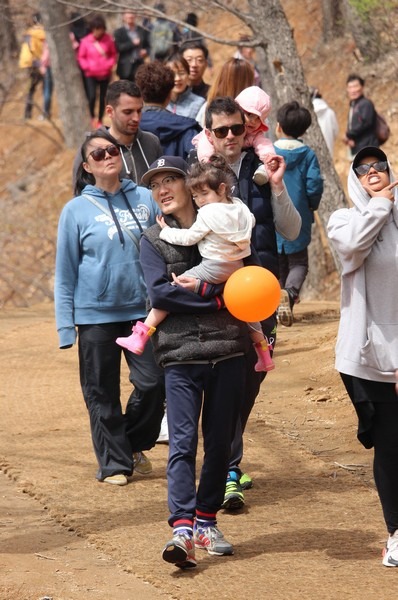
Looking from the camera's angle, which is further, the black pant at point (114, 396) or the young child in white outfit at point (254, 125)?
the black pant at point (114, 396)

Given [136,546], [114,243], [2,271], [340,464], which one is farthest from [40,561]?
[2,271]

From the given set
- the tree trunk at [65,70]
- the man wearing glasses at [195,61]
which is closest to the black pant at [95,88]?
the tree trunk at [65,70]

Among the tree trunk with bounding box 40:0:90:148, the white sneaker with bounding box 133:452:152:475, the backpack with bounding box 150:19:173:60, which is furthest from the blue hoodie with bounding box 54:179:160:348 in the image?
the tree trunk with bounding box 40:0:90:148

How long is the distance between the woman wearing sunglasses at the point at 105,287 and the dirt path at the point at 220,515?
433mm

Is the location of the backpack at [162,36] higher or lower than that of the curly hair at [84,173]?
higher

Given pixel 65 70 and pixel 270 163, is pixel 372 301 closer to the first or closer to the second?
pixel 270 163

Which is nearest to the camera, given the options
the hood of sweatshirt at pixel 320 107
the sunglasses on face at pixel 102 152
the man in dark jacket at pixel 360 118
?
the sunglasses on face at pixel 102 152

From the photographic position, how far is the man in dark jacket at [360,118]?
656 inches

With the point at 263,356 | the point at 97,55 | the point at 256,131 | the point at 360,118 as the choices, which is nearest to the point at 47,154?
the point at 97,55

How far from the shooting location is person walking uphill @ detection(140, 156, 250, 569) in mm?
5426

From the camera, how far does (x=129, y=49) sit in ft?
68.2

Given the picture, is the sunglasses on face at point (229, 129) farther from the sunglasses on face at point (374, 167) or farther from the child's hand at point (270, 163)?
the sunglasses on face at point (374, 167)

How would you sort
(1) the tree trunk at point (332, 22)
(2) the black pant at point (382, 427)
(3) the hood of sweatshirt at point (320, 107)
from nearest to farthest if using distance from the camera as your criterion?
(2) the black pant at point (382, 427) < (3) the hood of sweatshirt at point (320, 107) < (1) the tree trunk at point (332, 22)

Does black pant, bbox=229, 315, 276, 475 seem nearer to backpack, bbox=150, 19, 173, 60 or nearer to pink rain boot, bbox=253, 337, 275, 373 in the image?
pink rain boot, bbox=253, 337, 275, 373
